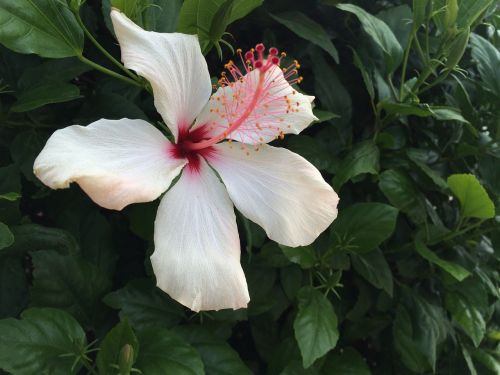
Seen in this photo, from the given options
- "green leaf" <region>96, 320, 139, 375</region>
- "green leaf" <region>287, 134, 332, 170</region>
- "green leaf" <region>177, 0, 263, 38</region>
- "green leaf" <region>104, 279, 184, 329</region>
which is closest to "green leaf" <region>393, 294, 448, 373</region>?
"green leaf" <region>287, 134, 332, 170</region>

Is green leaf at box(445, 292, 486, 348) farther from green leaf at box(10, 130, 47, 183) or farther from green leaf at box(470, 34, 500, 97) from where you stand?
green leaf at box(10, 130, 47, 183)

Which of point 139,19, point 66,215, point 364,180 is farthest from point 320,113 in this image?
point 66,215

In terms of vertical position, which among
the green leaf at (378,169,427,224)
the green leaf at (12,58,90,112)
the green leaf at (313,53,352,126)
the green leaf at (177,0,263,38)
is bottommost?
the green leaf at (378,169,427,224)

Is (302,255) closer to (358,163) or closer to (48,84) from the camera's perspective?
(358,163)

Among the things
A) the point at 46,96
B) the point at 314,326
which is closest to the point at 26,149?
the point at 46,96

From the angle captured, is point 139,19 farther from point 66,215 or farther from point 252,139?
point 66,215
